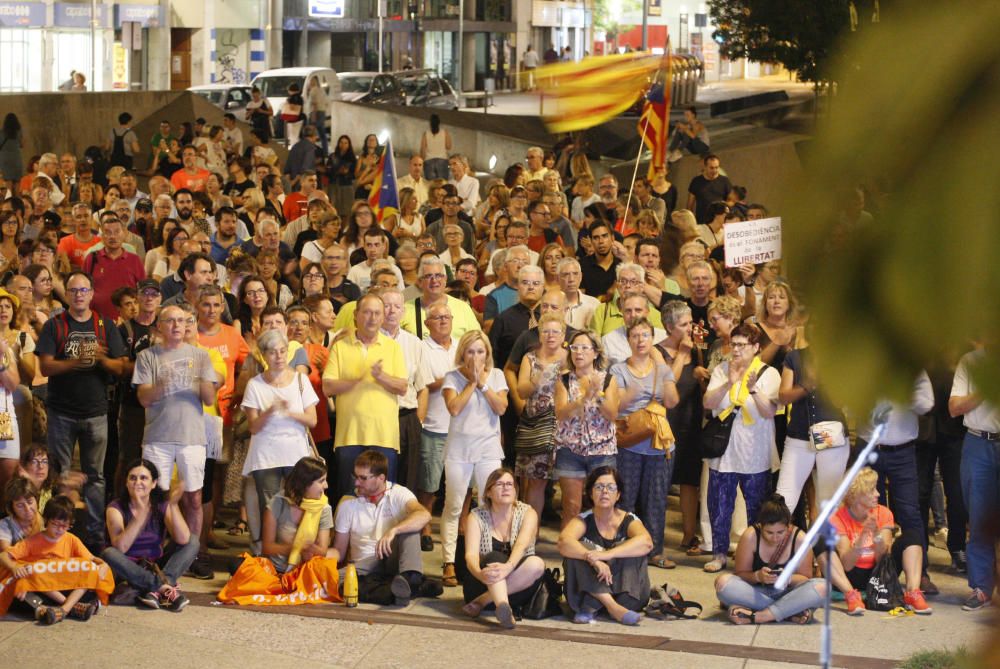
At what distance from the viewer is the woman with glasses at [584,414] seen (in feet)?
29.8

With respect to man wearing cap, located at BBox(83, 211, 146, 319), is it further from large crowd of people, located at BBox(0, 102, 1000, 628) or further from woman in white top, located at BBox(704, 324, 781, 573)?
woman in white top, located at BBox(704, 324, 781, 573)

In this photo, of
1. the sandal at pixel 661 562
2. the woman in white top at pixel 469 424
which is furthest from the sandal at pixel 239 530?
the sandal at pixel 661 562

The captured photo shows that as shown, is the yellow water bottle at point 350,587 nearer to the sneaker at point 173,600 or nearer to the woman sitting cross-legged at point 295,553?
the woman sitting cross-legged at point 295,553

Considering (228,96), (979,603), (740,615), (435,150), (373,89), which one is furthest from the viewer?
(373,89)

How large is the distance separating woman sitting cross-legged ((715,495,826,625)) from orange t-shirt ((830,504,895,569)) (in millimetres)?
275

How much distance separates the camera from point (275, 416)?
8953mm

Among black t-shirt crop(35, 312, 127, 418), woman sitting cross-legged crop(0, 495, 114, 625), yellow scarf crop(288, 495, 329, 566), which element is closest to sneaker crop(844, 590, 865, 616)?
yellow scarf crop(288, 495, 329, 566)

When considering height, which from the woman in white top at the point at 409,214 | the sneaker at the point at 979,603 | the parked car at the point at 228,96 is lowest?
the woman in white top at the point at 409,214

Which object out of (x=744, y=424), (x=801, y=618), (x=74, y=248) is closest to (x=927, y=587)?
(x=801, y=618)

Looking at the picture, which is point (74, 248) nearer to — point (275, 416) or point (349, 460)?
point (275, 416)

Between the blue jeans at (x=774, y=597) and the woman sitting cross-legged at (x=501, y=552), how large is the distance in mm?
1085

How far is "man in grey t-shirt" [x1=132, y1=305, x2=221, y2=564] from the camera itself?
892 cm

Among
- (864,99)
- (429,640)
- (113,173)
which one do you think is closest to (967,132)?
(864,99)

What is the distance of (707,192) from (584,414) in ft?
24.4
